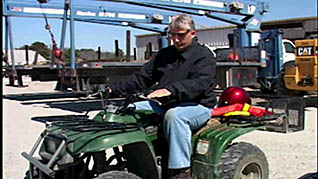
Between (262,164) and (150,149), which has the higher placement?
(150,149)

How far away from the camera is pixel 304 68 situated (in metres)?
11.4

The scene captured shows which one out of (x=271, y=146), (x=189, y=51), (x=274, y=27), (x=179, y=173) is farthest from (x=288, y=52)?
(x=274, y=27)

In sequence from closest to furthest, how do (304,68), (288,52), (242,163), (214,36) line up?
(242,163)
(304,68)
(288,52)
(214,36)

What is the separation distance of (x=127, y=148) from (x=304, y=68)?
854cm

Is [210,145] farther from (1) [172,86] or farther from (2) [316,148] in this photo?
(2) [316,148]

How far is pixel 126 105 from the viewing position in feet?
13.3

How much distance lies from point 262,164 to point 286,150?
257cm

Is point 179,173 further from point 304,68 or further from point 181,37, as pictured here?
point 304,68

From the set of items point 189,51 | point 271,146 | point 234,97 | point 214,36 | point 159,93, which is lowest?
point 271,146

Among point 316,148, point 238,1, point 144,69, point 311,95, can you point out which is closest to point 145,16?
point 238,1

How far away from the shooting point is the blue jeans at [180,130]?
3695mm

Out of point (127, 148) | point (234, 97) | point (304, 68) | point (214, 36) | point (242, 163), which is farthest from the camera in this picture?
point (214, 36)

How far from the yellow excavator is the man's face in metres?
7.89

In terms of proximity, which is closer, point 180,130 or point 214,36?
point 180,130
